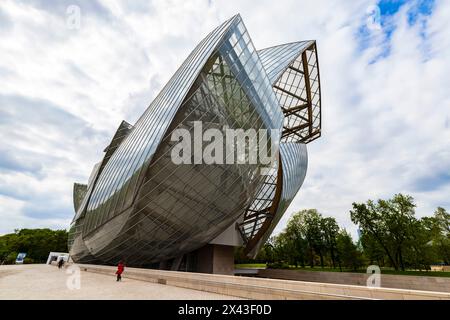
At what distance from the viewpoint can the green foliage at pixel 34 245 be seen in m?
71.4

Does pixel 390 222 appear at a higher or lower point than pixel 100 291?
higher

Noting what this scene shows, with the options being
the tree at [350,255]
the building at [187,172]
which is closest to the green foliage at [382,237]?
the tree at [350,255]

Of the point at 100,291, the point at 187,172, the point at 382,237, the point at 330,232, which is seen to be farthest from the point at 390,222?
the point at 100,291

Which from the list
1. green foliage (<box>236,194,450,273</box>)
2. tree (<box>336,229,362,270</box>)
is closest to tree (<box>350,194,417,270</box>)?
green foliage (<box>236,194,450,273</box>)

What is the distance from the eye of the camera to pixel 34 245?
249 ft

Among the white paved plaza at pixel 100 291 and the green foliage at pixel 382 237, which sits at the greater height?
the green foliage at pixel 382 237

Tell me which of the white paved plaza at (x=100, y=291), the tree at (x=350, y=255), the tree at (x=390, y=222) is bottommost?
the white paved plaza at (x=100, y=291)

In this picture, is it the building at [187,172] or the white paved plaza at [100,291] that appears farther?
the building at [187,172]

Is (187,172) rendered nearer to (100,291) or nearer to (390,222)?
(100,291)

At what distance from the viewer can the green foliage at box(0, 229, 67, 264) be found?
71.4 m

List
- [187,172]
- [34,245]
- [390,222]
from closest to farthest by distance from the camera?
[187,172] → [390,222] → [34,245]

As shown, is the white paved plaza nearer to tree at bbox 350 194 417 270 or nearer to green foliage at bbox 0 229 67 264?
tree at bbox 350 194 417 270

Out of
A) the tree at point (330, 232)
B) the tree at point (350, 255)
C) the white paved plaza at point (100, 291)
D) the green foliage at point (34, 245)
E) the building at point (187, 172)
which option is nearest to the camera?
the white paved plaza at point (100, 291)

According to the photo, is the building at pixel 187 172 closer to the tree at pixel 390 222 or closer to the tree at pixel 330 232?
the tree at pixel 390 222
